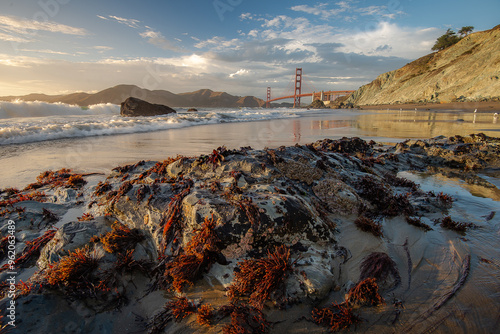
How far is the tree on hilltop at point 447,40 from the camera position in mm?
58094

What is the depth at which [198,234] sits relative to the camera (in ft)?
7.70

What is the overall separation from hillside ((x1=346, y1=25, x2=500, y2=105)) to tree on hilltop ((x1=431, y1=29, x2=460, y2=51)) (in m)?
5.24

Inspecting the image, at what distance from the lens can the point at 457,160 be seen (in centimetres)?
623

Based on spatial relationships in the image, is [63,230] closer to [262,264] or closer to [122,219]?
[122,219]

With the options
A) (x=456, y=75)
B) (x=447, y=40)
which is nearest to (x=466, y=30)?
(x=447, y=40)

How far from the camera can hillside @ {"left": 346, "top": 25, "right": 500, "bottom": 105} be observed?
32.0 meters

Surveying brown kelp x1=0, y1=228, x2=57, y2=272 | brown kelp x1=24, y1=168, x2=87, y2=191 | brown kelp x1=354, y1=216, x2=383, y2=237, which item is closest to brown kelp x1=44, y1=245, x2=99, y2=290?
brown kelp x1=0, y1=228, x2=57, y2=272

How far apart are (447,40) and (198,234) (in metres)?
84.7

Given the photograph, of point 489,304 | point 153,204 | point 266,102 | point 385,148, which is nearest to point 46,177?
point 153,204

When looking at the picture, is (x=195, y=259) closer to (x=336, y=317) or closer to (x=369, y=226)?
(x=336, y=317)

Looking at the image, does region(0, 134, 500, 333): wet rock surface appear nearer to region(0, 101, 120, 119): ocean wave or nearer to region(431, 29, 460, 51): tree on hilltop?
region(0, 101, 120, 119): ocean wave

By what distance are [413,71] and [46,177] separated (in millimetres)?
76781

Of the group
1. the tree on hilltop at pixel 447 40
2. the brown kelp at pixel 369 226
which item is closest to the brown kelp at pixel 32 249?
the brown kelp at pixel 369 226

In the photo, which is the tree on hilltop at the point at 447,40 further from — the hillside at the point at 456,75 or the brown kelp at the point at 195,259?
the brown kelp at the point at 195,259
